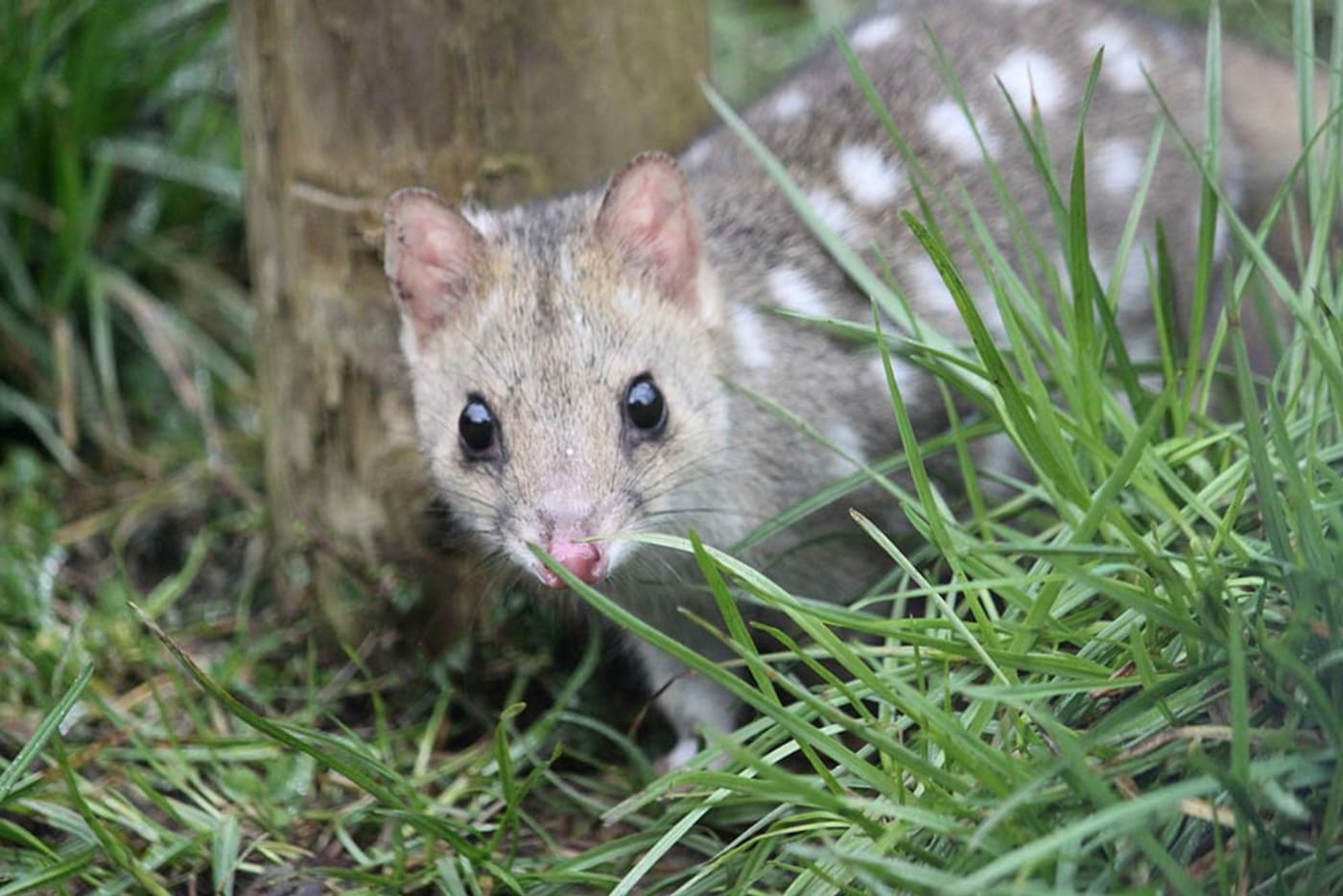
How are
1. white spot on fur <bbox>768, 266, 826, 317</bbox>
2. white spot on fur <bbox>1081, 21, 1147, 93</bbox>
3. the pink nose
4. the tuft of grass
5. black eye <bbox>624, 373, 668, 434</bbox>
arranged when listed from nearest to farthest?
the pink nose, black eye <bbox>624, 373, 668, 434</bbox>, white spot on fur <bbox>768, 266, 826, 317</bbox>, white spot on fur <bbox>1081, 21, 1147, 93</bbox>, the tuft of grass

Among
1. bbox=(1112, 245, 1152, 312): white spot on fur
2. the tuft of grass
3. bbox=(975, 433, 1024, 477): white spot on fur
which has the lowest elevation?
bbox=(975, 433, 1024, 477): white spot on fur

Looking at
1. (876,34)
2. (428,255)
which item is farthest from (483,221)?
(876,34)

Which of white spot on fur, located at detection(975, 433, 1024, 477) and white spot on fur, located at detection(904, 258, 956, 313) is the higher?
white spot on fur, located at detection(904, 258, 956, 313)

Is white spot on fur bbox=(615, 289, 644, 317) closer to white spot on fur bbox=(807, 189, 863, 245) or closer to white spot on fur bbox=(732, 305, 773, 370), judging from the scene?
white spot on fur bbox=(732, 305, 773, 370)

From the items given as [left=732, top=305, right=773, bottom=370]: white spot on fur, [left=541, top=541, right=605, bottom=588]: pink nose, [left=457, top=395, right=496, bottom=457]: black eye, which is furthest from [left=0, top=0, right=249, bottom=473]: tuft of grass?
[left=541, top=541, right=605, bottom=588]: pink nose

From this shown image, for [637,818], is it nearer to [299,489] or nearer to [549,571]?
[549,571]

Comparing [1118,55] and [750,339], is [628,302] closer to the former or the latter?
[750,339]

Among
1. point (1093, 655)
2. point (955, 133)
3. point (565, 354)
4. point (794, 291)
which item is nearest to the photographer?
point (1093, 655)
